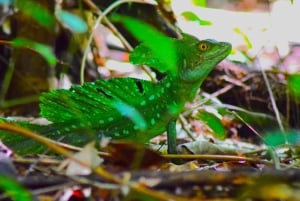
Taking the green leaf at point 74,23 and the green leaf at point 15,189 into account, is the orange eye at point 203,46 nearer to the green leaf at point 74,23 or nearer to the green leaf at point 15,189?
the green leaf at point 74,23

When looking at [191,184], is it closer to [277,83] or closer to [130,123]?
[130,123]

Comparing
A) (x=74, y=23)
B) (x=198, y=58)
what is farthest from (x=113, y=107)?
(x=74, y=23)

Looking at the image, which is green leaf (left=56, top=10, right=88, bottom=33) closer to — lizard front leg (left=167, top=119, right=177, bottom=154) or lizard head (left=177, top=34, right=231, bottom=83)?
lizard front leg (left=167, top=119, right=177, bottom=154)

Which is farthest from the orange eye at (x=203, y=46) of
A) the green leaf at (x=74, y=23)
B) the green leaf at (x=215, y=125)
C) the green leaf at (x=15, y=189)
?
Answer: the green leaf at (x=15, y=189)

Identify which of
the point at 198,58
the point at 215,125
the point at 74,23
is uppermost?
the point at 198,58

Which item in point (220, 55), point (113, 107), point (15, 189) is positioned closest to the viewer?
point (15, 189)

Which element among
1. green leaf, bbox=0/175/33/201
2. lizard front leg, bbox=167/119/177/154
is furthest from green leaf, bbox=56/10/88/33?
lizard front leg, bbox=167/119/177/154

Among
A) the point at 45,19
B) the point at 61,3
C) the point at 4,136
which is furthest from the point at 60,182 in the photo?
the point at 61,3

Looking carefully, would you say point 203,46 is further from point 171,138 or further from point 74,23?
point 74,23
